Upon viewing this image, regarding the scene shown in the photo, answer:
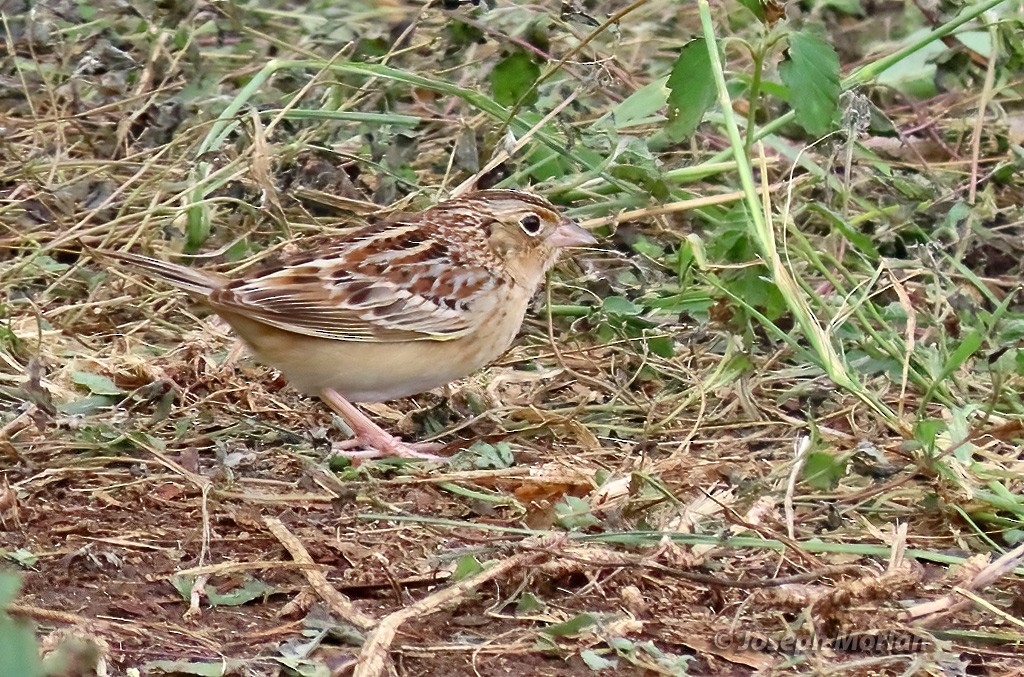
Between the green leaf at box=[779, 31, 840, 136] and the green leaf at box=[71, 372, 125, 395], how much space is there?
8.68ft

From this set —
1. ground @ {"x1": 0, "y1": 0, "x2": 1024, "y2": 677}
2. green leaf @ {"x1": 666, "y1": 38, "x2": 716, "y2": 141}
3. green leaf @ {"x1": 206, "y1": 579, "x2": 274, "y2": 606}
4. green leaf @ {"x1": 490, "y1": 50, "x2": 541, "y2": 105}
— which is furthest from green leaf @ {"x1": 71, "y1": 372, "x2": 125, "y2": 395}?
green leaf @ {"x1": 666, "y1": 38, "x2": 716, "y2": 141}

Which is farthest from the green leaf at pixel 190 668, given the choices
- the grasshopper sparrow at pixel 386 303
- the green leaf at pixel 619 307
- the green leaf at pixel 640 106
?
the green leaf at pixel 640 106

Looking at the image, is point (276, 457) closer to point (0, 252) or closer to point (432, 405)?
point (432, 405)

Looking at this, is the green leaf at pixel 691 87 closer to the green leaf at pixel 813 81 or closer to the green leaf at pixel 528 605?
the green leaf at pixel 813 81

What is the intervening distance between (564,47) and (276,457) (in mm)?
3852

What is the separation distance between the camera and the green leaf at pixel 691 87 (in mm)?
4750

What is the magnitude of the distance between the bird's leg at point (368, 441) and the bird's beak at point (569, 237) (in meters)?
0.97

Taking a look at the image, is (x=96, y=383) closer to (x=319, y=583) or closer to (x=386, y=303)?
(x=386, y=303)

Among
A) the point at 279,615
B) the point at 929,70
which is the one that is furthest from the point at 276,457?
the point at 929,70

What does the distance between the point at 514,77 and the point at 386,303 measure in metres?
1.17

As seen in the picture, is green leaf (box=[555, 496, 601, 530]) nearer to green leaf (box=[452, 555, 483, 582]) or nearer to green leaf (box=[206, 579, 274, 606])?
green leaf (box=[452, 555, 483, 582])

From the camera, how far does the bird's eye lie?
19.1ft

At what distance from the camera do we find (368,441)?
5.42 m

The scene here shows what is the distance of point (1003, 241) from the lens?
6.88m
